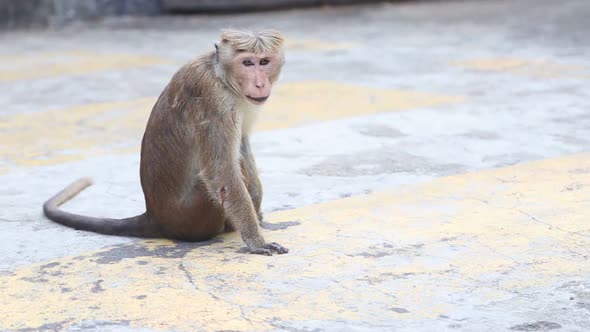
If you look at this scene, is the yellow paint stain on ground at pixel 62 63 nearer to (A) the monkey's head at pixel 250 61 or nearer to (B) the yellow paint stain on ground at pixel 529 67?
(B) the yellow paint stain on ground at pixel 529 67

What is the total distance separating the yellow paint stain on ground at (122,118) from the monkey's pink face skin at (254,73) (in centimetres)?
251

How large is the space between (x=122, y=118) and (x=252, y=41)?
3.75m

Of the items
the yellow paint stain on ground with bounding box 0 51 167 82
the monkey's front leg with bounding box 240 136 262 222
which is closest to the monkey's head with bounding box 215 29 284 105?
the monkey's front leg with bounding box 240 136 262 222

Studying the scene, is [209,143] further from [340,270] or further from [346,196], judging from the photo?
[346,196]

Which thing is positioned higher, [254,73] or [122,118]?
[254,73]

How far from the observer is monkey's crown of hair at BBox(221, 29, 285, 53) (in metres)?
4.41

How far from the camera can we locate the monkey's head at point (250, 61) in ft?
14.4

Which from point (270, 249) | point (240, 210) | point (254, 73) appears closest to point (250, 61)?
point (254, 73)

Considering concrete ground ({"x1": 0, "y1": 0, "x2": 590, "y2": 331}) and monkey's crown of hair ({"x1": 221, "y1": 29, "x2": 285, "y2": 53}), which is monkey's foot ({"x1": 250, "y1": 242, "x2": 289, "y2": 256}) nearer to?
concrete ground ({"x1": 0, "y1": 0, "x2": 590, "y2": 331})

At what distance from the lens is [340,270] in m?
4.26

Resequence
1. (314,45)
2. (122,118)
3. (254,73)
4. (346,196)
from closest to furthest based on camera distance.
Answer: (254,73) < (346,196) < (122,118) < (314,45)

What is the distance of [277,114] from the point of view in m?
8.01

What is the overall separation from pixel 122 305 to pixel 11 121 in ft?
14.4

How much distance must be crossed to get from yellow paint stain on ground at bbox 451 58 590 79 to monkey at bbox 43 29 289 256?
5.09m
